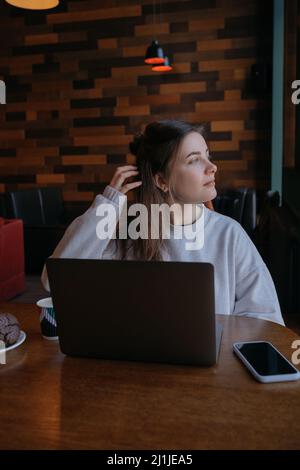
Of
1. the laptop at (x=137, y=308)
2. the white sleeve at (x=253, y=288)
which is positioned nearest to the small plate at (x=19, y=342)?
the laptop at (x=137, y=308)

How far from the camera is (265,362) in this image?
0.99m

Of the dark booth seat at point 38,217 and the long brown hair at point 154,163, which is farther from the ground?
the long brown hair at point 154,163

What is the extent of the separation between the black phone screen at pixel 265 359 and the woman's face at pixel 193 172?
1.91 ft

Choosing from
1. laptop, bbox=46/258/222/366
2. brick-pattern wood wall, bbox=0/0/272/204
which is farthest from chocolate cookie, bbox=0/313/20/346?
brick-pattern wood wall, bbox=0/0/272/204

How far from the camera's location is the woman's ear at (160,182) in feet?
5.27

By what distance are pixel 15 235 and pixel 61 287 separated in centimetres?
366

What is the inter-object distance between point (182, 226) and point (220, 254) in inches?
6.2

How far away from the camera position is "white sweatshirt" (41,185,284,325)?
1.44 metres

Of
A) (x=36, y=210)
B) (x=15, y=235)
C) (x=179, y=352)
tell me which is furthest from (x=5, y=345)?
(x=36, y=210)

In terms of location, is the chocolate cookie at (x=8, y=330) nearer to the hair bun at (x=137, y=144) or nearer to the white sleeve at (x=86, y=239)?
the white sleeve at (x=86, y=239)

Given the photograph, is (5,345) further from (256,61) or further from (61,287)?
(256,61)

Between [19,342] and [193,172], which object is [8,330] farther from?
[193,172]

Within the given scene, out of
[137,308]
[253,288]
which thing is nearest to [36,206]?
[253,288]

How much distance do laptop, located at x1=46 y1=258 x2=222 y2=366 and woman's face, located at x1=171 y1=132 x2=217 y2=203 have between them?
→ 25.8 inches
